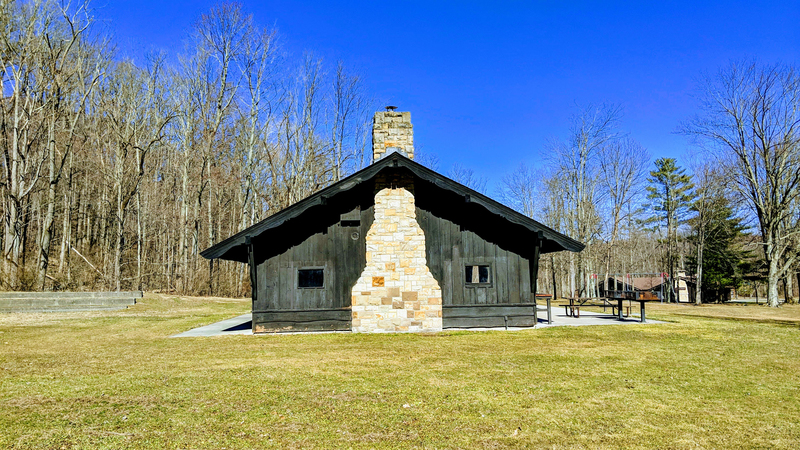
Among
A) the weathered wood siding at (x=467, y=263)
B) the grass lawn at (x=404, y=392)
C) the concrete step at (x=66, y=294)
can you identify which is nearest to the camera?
the grass lawn at (x=404, y=392)

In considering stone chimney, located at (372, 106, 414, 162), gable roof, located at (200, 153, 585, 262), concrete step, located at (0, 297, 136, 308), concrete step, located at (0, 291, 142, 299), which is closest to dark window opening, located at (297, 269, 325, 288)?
gable roof, located at (200, 153, 585, 262)

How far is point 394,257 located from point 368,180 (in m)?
2.28

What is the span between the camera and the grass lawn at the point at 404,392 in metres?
4.91

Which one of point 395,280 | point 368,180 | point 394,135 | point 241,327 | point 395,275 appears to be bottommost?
point 241,327

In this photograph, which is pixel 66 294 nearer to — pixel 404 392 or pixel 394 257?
pixel 394 257

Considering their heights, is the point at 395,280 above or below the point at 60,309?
above

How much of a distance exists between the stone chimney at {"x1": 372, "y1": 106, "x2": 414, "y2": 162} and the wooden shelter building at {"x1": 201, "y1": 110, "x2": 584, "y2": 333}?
0.36 metres

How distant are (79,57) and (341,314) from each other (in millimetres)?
25792

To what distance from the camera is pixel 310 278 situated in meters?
13.2

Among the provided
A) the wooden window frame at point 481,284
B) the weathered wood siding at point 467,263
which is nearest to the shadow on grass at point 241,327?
the weathered wood siding at point 467,263

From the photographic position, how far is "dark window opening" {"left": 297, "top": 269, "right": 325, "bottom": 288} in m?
13.2

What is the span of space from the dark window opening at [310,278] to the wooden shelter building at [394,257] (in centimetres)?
3

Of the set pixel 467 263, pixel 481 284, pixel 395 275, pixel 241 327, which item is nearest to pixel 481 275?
pixel 481 284

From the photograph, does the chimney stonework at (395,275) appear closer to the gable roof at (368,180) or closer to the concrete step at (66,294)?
the gable roof at (368,180)
